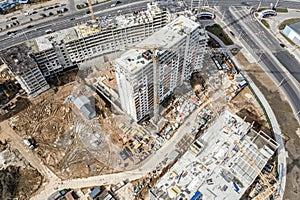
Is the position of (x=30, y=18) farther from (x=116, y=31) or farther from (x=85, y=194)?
(x=85, y=194)

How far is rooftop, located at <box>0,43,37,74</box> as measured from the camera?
8012 cm

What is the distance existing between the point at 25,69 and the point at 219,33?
82.1 m

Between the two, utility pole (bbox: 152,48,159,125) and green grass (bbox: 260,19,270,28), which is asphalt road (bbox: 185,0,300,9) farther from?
utility pole (bbox: 152,48,159,125)

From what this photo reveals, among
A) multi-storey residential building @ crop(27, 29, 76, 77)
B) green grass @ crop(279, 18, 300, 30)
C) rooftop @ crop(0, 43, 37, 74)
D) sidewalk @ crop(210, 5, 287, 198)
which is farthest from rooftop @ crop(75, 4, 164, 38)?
green grass @ crop(279, 18, 300, 30)

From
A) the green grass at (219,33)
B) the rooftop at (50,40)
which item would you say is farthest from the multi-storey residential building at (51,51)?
the green grass at (219,33)

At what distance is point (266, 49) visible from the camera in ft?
335

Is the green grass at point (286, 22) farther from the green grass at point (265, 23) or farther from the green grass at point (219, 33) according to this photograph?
the green grass at point (219, 33)

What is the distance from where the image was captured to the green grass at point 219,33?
346 ft

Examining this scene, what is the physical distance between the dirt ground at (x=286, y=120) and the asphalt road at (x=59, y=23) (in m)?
63.8

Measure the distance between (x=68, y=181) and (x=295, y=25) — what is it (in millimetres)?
111692

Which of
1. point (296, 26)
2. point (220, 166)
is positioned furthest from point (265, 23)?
point (220, 166)

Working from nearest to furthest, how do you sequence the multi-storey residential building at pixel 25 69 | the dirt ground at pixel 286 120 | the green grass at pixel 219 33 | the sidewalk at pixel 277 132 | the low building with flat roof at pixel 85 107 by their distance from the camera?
the dirt ground at pixel 286 120
the sidewalk at pixel 277 132
the multi-storey residential building at pixel 25 69
the low building with flat roof at pixel 85 107
the green grass at pixel 219 33

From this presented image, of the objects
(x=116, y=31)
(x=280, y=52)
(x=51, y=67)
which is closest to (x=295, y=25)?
(x=280, y=52)

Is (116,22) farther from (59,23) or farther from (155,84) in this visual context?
(59,23)
